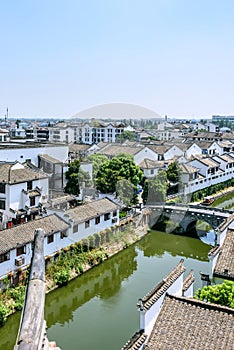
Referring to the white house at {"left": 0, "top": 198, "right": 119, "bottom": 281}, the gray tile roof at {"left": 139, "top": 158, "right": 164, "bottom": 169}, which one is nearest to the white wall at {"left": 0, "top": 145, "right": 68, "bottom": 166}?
the gray tile roof at {"left": 139, "top": 158, "right": 164, "bottom": 169}

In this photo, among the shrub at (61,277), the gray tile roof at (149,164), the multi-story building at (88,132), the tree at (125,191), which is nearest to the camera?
the shrub at (61,277)

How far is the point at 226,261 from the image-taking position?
32.2ft

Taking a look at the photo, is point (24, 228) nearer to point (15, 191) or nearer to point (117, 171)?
point (15, 191)

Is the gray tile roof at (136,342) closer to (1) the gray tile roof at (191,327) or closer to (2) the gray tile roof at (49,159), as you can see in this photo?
(1) the gray tile roof at (191,327)

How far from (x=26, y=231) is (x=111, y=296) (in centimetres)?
424

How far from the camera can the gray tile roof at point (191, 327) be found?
5.86 m

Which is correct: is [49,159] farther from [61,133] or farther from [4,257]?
[61,133]

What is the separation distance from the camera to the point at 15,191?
18469 millimetres

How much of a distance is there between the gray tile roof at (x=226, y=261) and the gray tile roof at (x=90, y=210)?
24.2ft

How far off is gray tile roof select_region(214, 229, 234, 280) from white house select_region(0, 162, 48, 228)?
36.0 feet

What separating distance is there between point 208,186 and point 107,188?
1155 centimetres

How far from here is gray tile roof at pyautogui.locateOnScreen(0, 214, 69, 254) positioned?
13.0m

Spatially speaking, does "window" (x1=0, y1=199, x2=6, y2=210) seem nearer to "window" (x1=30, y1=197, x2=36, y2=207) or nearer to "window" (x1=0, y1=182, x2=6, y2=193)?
"window" (x1=0, y1=182, x2=6, y2=193)

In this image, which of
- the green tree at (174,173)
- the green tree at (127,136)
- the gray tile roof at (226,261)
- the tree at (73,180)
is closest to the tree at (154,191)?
the green tree at (174,173)
